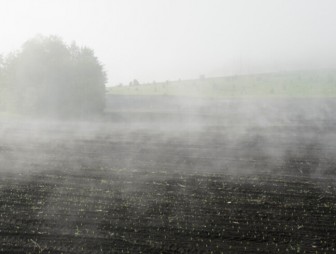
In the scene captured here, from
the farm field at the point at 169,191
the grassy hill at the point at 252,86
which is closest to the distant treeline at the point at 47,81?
the farm field at the point at 169,191

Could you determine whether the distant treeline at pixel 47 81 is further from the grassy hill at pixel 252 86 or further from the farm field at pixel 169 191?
the grassy hill at pixel 252 86

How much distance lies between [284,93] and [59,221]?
163 feet

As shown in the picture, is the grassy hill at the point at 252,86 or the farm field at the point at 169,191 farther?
the grassy hill at the point at 252,86

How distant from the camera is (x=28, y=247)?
10.5 metres

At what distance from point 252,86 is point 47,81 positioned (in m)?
33.9

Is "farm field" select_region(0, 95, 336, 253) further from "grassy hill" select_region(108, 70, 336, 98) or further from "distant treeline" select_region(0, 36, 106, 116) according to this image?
"grassy hill" select_region(108, 70, 336, 98)

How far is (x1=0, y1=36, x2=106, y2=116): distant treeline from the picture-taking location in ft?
143

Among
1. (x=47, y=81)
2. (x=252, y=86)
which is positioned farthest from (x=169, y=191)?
(x=252, y=86)

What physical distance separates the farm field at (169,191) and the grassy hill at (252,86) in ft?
84.6

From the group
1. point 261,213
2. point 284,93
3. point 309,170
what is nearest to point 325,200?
point 261,213

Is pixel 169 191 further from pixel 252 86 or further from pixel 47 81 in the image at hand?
pixel 252 86

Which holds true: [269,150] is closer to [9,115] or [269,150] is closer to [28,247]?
[28,247]

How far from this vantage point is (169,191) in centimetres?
1509

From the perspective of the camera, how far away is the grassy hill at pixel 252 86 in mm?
56862
